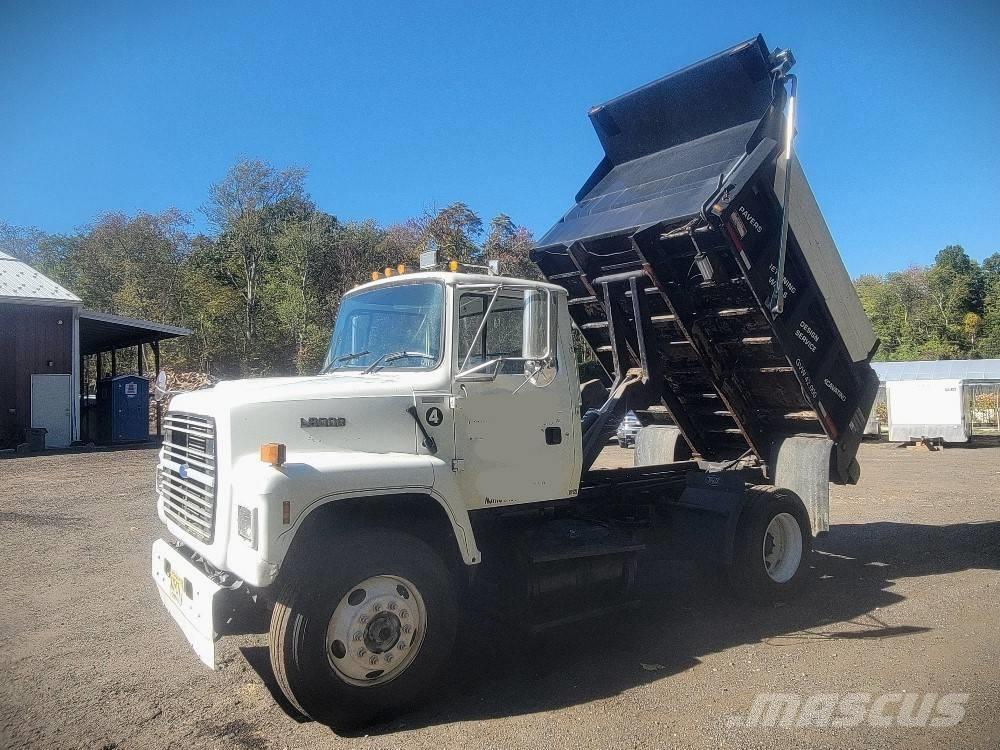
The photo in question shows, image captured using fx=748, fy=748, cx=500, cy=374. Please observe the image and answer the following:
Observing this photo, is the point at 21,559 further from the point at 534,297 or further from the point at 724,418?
the point at 724,418

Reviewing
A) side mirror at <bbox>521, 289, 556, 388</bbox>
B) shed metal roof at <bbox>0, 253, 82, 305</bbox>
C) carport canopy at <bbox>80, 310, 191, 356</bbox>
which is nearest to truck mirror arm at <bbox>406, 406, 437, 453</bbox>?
side mirror at <bbox>521, 289, 556, 388</bbox>

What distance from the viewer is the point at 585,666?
509 cm

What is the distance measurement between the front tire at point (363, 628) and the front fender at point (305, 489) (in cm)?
23

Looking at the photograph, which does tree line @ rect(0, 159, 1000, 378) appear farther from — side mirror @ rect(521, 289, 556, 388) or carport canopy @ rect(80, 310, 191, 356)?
side mirror @ rect(521, 289, 556, 388)

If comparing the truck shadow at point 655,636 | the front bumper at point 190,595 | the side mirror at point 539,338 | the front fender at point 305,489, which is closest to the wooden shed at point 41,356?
the front bumper at point 190,595

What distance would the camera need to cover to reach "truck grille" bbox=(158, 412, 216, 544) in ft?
14.4

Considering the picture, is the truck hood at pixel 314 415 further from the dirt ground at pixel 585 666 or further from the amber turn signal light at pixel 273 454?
the dirt ground at pixel 585 666

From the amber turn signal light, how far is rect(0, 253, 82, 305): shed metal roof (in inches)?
803

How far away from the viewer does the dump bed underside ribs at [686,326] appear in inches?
253

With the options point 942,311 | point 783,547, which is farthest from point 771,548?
point 942,311

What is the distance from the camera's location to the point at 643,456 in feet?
28.5

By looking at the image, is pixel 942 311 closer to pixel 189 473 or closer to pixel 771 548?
pixel 771 548

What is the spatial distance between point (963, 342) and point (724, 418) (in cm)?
6159

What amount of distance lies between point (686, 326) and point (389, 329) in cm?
292
